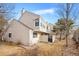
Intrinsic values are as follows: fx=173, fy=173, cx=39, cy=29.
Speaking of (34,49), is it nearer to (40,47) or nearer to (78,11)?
(40,47)

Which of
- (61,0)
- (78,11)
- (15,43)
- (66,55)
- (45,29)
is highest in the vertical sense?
(61,0)

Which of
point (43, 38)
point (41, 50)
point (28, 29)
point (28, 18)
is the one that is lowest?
point (41, 50)

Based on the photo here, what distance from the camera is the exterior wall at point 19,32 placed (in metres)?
1.95

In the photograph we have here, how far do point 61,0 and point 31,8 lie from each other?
0.35 metres

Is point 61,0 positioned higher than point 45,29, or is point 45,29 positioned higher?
point 61,0

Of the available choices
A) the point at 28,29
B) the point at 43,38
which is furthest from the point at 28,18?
the point at 43,38

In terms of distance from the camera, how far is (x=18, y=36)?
1.96 metres

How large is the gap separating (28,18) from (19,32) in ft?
0.62

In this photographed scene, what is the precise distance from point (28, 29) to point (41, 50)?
28cm

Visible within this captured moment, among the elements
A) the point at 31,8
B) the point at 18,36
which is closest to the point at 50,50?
the point at 18,36

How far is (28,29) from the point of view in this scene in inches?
77.1

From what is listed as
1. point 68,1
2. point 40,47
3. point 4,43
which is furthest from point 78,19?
point 4,43

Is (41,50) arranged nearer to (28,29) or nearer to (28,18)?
(28,29)

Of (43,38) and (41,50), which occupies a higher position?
(43,38)
